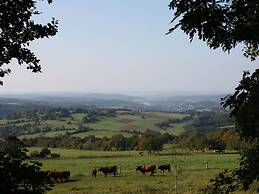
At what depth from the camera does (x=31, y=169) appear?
9.41 metres

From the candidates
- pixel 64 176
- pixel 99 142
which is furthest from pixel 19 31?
pixel 99 142

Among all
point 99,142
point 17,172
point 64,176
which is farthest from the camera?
point 99,142

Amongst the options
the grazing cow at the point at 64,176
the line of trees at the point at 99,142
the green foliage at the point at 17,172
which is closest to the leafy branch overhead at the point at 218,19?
the green foliage at the point at 17,172

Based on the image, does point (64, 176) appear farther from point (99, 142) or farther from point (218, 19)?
point (99, 142)

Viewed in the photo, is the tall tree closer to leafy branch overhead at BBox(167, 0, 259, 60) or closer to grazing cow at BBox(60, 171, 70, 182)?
leafy branch overhead at BBox(167, 0, 259, 60)

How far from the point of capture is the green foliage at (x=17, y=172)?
9.01m

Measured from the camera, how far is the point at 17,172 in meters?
9.23

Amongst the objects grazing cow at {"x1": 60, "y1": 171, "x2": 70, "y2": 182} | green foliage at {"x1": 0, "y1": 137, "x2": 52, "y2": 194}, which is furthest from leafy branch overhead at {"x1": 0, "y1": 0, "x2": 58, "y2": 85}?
grazing cow at {"x1": 60, "y1": 171, "x2": 70, "y2": 182}

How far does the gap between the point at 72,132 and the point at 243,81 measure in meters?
143

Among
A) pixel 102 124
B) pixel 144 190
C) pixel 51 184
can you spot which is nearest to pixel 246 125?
pixel 51 184

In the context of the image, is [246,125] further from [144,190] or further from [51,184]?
[144,190]

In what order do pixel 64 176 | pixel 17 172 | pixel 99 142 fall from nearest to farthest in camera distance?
pixel 17 172
pixel 64 176
pixel 99 142

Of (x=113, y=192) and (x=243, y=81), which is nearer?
(x=243, y=81)

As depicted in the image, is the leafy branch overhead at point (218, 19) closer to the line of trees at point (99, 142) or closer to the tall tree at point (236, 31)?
the tall tree at point (236, 31)
